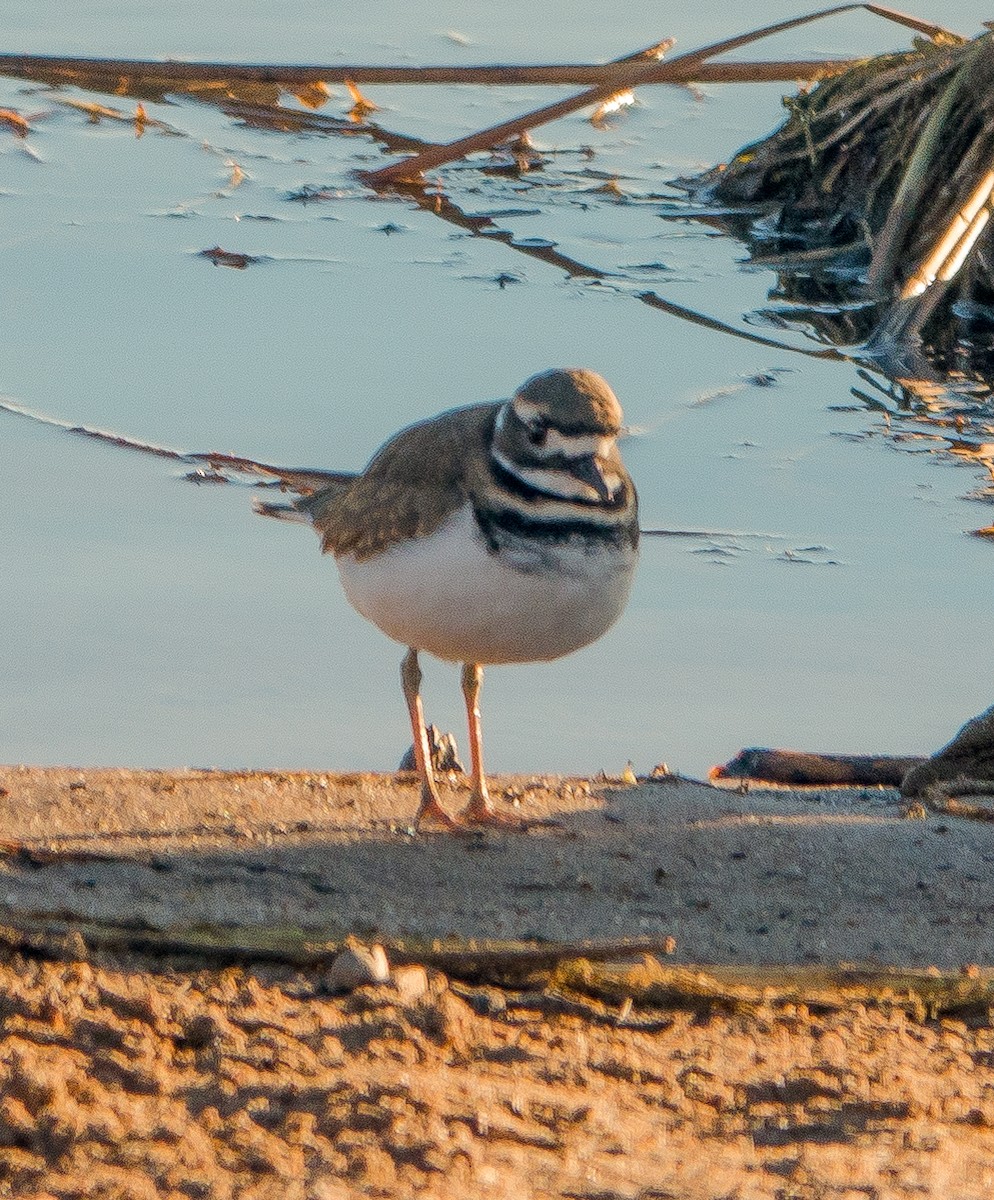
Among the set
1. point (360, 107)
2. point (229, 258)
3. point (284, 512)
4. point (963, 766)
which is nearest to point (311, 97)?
point (360, 107)

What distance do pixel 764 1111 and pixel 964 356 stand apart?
5.53 m

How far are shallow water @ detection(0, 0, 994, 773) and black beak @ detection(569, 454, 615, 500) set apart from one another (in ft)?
4.20

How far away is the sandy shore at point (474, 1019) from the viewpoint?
9.03ft

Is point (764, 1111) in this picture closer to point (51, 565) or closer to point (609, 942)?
point (609, 942)

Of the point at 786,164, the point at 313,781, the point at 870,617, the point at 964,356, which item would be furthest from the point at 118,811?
the point at 786,164

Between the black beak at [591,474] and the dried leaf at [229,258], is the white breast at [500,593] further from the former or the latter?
the dried leaf at [229,258]

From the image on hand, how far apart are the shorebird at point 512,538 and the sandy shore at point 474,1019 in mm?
444

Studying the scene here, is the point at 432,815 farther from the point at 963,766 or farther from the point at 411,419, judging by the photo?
A: the point at 411,419

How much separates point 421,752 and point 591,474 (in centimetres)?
83

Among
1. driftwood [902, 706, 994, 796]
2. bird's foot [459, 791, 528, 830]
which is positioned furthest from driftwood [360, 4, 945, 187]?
bird's foot [459, 791, 528, 830]

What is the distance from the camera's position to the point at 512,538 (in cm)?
425

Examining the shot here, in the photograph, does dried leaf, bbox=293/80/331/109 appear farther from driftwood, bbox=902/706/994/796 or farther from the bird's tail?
driftwood, bbox=902/706/994/796

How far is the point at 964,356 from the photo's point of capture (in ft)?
26.3

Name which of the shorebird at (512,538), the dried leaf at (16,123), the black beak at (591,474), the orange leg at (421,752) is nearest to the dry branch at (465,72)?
the dried leaf at (16,123)
